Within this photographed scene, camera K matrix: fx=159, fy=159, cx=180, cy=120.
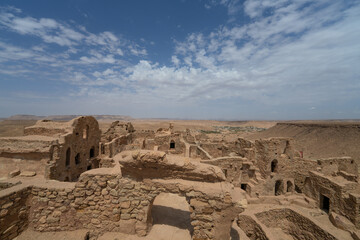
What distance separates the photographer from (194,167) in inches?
190

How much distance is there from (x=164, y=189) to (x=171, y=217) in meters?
2.55

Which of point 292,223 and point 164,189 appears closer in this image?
point 164,189

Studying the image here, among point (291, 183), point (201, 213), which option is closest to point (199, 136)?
point (291, 183)

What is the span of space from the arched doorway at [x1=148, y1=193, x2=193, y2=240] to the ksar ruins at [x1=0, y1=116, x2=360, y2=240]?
111 mm

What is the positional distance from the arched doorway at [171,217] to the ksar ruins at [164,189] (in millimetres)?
111

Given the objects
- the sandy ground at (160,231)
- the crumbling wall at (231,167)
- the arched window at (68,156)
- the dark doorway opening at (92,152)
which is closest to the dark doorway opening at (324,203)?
the crumbling wall at (231,167)

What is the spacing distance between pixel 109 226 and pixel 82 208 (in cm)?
106

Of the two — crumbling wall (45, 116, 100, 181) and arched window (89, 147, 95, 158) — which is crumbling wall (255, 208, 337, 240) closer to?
crumbling wall (45, 116, 100, 181)

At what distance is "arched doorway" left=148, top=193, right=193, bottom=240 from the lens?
542cm

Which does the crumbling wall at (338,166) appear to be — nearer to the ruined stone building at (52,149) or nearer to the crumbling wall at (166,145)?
the crumbling wall at (166,145)

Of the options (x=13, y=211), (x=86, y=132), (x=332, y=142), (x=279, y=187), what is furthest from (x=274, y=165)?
(x=332, y=142)

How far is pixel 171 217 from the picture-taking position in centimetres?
652

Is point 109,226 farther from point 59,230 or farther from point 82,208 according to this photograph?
point 59,230

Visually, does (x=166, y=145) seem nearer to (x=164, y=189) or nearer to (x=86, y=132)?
(x=86, y=132)
